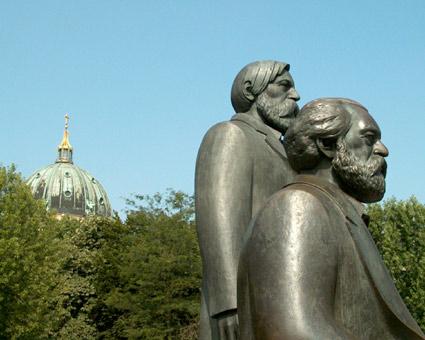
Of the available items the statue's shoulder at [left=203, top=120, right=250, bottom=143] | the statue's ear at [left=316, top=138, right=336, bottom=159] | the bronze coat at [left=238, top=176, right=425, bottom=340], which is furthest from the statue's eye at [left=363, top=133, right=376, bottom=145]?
the statue's shoulder at [left=203, top=120, right=250, bottom=143]

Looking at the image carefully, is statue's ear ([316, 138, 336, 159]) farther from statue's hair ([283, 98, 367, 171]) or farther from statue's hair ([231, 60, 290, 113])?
statue's hair ([231, 60, 290, 113])

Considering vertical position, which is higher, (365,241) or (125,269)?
(125,269)

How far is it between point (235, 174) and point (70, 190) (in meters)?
90.2

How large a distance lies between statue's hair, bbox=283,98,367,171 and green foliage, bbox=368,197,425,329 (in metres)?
25.6

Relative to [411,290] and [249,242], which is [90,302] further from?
[249,242]

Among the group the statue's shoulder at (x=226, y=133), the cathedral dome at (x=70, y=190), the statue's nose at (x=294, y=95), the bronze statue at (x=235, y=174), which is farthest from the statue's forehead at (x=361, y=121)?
the cathedral dome at (x=70, y=190)

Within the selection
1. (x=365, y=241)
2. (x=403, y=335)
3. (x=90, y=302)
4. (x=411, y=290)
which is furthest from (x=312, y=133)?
(x=90, y=302)

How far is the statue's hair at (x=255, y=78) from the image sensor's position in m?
5.65

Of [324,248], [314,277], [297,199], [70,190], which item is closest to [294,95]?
[297,199]

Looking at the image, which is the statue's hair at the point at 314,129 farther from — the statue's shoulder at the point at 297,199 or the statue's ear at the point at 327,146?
the statue's shoulder at the point at 297,199

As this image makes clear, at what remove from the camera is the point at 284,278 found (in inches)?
125

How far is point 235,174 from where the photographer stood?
5258 millimetres

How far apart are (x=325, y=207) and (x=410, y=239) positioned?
2737 cm

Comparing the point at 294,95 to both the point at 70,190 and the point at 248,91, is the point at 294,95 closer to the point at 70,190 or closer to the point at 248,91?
the point at 248,91
